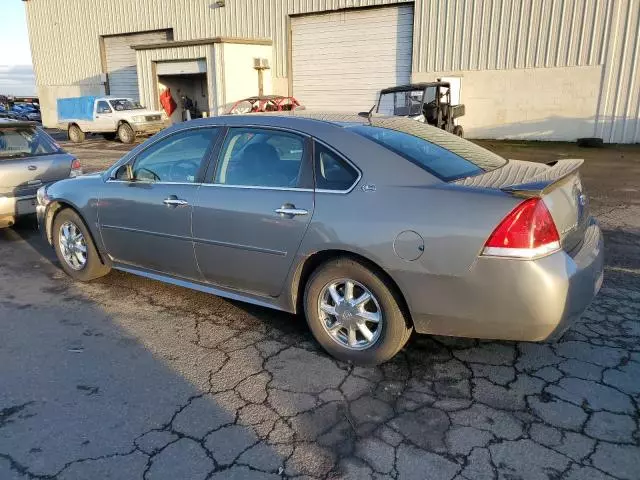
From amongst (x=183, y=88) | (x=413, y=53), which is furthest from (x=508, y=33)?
(x=183, y=88)

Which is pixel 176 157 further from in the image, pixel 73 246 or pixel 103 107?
pixel 103 107

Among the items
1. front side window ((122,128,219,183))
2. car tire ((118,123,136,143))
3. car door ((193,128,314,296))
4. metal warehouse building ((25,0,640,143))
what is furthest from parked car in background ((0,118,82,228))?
metal warehouse building ((25,0,640,143))

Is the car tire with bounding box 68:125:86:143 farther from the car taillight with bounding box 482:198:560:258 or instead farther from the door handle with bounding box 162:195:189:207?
the car taillight with bounding box 482:198:560:258

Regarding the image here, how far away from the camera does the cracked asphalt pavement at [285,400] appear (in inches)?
95.3

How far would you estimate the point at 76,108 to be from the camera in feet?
68.3

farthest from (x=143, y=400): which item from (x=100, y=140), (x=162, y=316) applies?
(x=100, y=140)

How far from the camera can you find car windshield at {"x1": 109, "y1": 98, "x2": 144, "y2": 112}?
2005 cm

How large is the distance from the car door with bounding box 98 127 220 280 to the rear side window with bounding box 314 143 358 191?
3.14ft

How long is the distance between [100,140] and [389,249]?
21260mm

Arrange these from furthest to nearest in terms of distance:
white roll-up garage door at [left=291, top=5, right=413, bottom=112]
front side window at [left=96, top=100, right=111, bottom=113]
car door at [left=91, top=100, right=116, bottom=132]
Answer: front side window at [left=96, top=100, right=111, bottom=113], car door at [left=91, top=100, right=116, bottom=132], white roll-up garage door at [left=291, top=5, right=413, bottom=112]

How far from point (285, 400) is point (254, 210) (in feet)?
4.09

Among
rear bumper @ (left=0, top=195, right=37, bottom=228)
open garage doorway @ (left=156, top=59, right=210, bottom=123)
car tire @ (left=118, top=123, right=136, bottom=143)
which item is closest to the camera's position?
rear bumper @ (left=0, top=195, right=37, bottom=228)

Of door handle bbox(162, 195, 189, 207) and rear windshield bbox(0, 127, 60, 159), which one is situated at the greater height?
rear windshield bbox(0, 127, 60, 159)

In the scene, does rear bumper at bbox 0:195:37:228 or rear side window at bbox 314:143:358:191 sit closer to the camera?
rear side window at bbox 314:143:358:191
